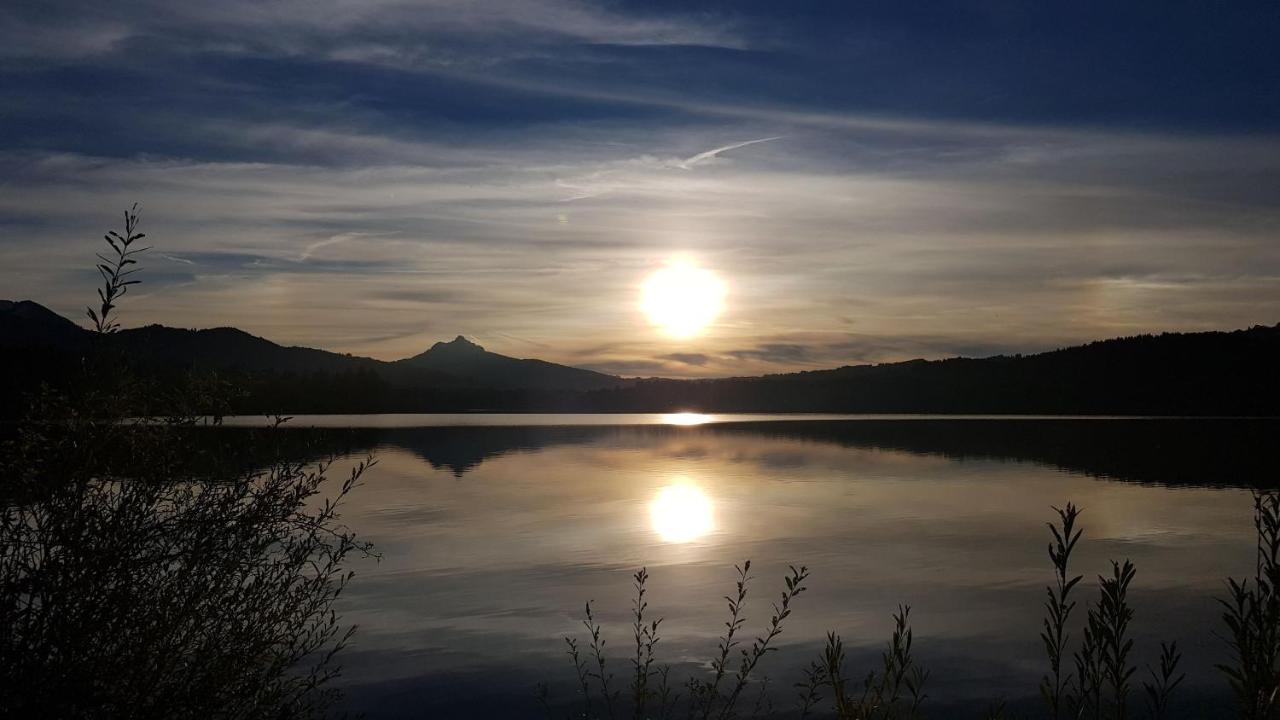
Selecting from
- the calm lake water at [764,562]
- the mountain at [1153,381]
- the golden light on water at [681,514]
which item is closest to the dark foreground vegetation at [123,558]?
the calm lake water at [764,562]

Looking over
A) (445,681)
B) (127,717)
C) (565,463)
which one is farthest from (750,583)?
(565,463)

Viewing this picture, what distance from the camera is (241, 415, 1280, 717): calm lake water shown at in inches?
542

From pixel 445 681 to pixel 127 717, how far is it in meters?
7.26

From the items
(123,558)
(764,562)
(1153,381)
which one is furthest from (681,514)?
(1153,381)

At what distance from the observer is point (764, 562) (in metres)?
22.5

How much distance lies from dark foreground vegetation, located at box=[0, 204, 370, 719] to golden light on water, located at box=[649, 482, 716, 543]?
63.8ft

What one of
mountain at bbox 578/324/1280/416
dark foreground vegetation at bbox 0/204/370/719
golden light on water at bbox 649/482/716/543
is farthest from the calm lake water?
mountain at bbox 578/324/1280/416

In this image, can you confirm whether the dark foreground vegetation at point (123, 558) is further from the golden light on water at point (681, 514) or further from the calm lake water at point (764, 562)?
the golden light on water at point (681, 514)

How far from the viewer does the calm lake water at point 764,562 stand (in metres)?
13.8

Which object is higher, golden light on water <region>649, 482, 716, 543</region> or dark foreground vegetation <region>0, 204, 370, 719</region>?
dark foreground vegetation <region>0, 204, 370, 719</region>

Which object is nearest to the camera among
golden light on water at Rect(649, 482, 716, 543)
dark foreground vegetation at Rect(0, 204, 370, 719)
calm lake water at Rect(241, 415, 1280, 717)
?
dark foreground vegetation at Rect(0, 204, 370, 719)

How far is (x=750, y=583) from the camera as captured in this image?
65.7 ft

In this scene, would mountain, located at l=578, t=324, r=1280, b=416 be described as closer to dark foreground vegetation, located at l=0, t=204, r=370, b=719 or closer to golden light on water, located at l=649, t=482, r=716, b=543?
golden light on water, located at l=649, t=482, r=716, b=543

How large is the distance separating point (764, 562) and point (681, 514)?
931cm
